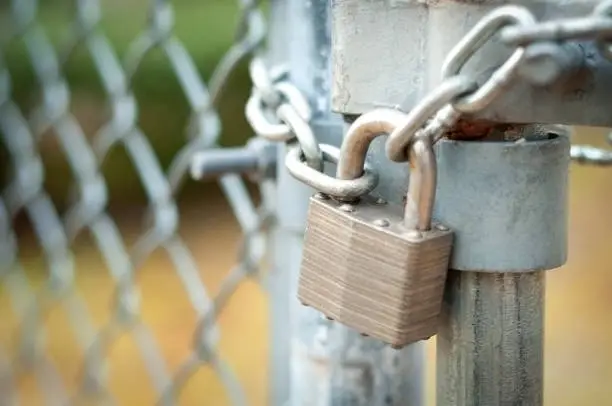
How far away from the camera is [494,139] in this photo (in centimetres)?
37

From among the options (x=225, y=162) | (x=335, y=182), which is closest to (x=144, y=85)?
(x=225, y=162)

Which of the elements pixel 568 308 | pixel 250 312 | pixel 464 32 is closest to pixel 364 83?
pixel 464 32

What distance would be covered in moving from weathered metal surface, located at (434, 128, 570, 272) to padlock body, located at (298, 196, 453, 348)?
1 centimetres

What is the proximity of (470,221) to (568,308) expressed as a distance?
177 centimetres

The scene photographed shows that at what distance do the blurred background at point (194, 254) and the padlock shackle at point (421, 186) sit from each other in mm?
1081

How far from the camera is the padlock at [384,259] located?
0.35 meters

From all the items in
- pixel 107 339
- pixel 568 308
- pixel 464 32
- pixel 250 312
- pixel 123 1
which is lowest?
pixel 250 312

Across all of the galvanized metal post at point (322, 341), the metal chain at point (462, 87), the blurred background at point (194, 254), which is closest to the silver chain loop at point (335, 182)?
the metal chain at point (462, 87)

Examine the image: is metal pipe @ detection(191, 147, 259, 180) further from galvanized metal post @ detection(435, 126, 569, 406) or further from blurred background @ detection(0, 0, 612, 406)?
blurred background @ detection(0, 0, 612, 406)

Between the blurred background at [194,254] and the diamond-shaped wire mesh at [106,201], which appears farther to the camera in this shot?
the blurred background at [194,254]

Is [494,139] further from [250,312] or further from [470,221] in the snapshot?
[250,312]

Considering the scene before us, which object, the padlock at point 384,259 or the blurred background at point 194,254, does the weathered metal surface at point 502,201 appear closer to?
the padlock at point 384,259

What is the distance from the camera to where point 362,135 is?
365 millimetres

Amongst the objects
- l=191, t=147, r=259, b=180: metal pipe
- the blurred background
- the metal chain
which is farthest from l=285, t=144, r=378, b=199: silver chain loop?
the blurred background
